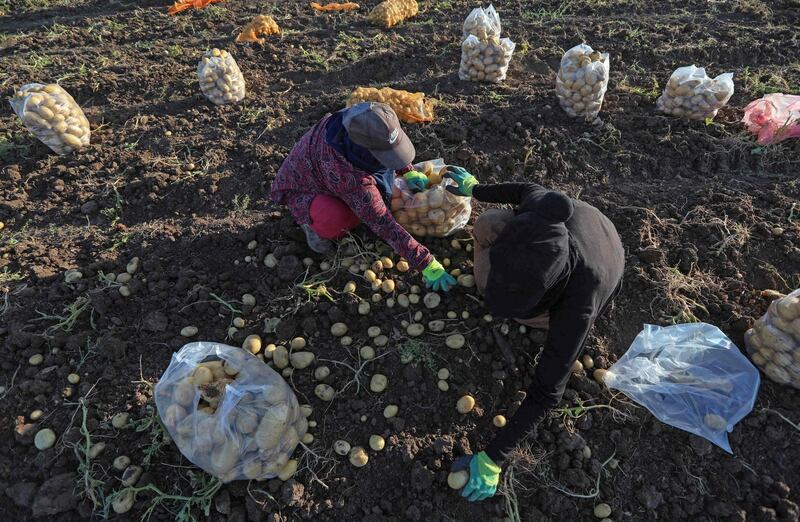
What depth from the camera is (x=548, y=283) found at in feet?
5.53

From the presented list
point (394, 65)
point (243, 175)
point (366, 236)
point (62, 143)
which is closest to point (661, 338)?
point (366, 236)

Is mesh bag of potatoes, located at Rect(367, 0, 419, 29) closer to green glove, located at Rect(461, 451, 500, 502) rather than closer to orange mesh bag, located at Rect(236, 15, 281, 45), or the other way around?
orange mesh bag, located at Rect(236, 15, 281, 45)

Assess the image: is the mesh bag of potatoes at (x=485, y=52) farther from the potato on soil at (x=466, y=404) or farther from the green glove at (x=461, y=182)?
the potato on soil at (x=466, y=404)

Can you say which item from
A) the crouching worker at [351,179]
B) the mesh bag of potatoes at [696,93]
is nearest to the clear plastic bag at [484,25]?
the mesh bag of potatoes at [696,93]

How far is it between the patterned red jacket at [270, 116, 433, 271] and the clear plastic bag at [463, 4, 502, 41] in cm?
228

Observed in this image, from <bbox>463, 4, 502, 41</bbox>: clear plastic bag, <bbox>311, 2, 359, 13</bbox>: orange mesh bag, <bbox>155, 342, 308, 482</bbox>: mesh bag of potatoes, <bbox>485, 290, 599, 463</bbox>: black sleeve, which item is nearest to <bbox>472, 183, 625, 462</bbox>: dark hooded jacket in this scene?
<bbox>485, 290, 599, 463</bbox>: black sleeve

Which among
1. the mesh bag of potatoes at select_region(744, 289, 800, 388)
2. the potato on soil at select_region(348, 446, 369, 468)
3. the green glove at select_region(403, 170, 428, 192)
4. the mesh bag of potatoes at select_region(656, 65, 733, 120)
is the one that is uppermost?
the mesh bag of potatoes at select_region(656, 65, 733, 120)

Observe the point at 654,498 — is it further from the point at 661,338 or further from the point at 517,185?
the point at 517,185

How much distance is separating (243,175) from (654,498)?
3.29 metres

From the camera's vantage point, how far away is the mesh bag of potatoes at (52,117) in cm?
347

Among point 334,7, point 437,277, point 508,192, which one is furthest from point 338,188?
point 334,7

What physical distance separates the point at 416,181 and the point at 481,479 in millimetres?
1673

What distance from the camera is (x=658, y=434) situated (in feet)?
7.36

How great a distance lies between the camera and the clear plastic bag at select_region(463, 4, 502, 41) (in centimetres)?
405
